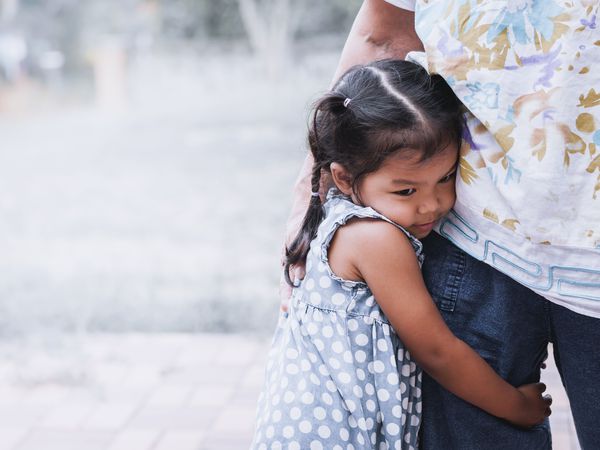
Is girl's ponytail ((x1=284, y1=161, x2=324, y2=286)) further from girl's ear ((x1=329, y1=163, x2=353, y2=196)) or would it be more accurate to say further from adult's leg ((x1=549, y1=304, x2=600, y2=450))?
adult's leg ((x1=549, y1=304, x2=600, y2=450))

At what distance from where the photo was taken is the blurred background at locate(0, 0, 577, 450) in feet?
11.3

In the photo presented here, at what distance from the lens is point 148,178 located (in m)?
4.99

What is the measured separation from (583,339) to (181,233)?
3.60 m

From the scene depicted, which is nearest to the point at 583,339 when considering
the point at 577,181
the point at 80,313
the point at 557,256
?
the point at 557,256

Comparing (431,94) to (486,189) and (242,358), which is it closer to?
Answer: (486,189)

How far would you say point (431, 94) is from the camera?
4.08 feet

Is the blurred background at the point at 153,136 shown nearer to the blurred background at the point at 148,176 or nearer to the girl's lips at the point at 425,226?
the blurred background at the point at 148,176

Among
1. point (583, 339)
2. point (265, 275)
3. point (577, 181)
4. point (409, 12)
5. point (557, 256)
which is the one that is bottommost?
point (265, 275)

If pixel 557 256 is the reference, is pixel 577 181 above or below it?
above

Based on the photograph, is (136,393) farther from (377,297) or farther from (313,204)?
(377,297)

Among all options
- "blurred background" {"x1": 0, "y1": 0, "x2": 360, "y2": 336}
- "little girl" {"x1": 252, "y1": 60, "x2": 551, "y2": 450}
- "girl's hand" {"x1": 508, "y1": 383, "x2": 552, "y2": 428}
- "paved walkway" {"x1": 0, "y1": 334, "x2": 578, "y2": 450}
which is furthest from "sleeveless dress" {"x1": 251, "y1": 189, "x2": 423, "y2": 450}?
"blurred background" {"x1": 0, "y1": 0, "x2": 360, "y2": 336}

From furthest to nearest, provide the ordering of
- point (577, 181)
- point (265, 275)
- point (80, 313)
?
point (265, 275) → point (80, 313) → point (577, 181)

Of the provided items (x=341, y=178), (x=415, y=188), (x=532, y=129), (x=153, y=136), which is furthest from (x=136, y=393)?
(x=153, y=136)

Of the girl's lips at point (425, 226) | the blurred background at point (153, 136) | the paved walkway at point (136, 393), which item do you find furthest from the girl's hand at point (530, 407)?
the blurred background at point (153, 136)
